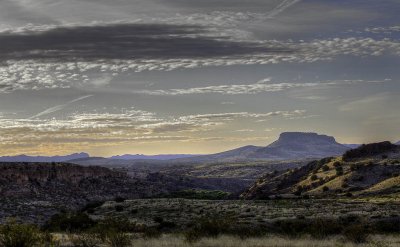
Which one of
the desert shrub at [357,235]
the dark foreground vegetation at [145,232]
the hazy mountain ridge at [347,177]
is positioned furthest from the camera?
the hazy mountain ridge at [347,177]

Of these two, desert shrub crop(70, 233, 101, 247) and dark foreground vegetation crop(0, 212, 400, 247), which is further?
desert shrub crop(70, 233, 101, 247)

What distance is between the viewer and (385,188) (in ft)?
257

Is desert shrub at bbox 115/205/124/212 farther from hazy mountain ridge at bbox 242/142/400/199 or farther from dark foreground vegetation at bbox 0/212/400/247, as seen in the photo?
hazy mountain ridge at bbox 242/142/400/199

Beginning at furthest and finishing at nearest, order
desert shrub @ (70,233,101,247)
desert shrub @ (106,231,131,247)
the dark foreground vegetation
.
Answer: desert shrub @ (70,233,101,247), desert shrub @ (106,231,131,247), the dark foreground vegetation

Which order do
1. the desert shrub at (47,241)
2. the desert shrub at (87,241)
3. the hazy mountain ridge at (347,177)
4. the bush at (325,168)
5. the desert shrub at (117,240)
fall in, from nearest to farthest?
the desert shrub at (47,241)
the desert shrub at (117,240)
the desert shrub at (87,241)
the hazy mountain ridge at (347,177)
the bush at (325,168)

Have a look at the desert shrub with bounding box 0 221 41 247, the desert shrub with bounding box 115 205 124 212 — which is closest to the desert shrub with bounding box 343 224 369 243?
the desert shrub with bounding box 0 221 41 247

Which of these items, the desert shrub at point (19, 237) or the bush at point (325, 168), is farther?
the bush at point (325, 168)

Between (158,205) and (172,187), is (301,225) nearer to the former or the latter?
(158,205)

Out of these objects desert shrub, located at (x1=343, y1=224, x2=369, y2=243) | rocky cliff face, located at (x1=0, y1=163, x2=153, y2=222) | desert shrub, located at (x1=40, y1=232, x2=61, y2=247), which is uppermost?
desert shrub, located at (x1=40, y1=232, x2=61, y2=247)

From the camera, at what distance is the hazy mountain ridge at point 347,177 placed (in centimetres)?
8525

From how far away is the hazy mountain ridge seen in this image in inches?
3356

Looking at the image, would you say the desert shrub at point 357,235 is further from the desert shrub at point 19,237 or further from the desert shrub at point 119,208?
the desert shrub at point 119,208

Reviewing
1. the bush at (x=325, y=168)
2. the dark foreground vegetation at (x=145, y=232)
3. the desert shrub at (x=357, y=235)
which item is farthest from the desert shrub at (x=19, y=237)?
the bush at (x=325, y=168)

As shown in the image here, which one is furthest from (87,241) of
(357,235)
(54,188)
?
(54,188)
